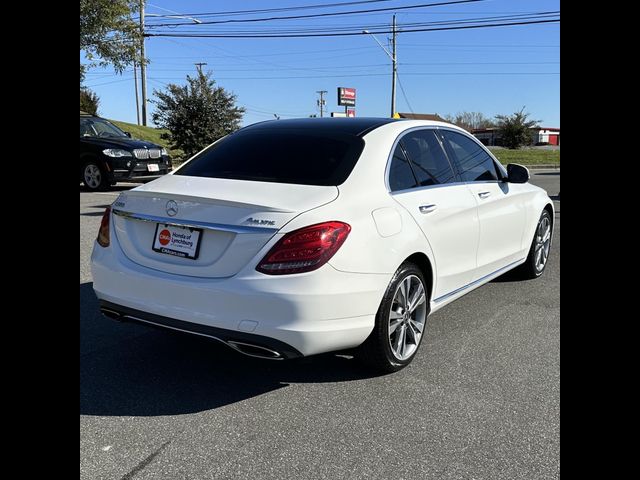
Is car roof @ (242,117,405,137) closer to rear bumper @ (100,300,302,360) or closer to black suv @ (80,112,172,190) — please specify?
rear bumper @ (100,300,302,360)

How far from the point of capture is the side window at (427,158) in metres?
3.96

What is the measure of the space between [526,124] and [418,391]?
48.4m

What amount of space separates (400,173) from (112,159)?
37.2 feet

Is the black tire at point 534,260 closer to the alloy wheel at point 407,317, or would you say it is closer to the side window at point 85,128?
the alloy wheel at point 407,317

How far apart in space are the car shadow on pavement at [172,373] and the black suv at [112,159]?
10.3 m

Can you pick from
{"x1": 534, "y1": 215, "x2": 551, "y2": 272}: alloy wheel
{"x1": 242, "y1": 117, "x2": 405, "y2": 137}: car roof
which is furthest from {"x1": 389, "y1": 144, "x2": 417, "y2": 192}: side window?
{"x1": 534, "y1": 215, "x2": 551, "y2": 272}: alloy wheel

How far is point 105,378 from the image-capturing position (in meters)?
3.40

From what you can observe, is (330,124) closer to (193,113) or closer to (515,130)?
(193,113)

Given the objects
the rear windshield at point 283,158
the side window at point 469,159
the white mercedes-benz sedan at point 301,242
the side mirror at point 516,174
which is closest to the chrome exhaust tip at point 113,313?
the white mercedes-benz sedan at point 301,242

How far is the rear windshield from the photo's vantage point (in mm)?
3443

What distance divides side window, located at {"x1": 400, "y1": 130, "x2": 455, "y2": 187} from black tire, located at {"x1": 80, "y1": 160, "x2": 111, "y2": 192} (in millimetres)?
11051
